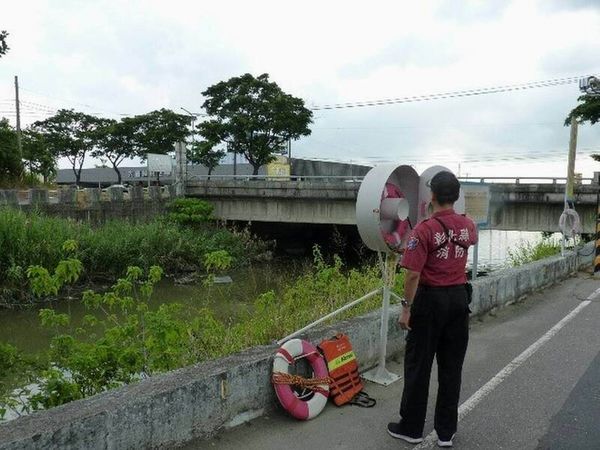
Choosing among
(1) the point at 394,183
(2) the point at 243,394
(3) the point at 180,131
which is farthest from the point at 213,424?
(3) the point at 180,131

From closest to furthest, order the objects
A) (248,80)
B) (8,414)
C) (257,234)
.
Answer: (8,414) < (257,234) < (248,80)

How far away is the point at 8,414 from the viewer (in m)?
5.61

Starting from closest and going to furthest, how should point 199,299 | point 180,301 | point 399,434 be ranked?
point 399,434 < point 199,299 < point 180,301

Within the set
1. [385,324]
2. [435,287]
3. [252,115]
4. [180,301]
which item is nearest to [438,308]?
[435,287]

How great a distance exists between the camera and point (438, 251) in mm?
3418

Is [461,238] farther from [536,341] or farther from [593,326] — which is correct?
[593,326]

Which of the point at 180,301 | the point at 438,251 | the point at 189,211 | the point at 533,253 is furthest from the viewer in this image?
the point at 189,211

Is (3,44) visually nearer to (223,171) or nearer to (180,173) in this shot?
(180,173)

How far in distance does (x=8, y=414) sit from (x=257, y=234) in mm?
24723

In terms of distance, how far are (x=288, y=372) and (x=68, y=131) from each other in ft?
164

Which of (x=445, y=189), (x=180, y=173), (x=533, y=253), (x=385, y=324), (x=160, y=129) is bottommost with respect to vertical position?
(x=533, y=253)

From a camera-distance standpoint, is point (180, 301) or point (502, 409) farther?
point (180, 301)

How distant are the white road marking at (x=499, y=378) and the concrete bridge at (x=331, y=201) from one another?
380 inches

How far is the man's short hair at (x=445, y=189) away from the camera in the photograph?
11.3 ft
